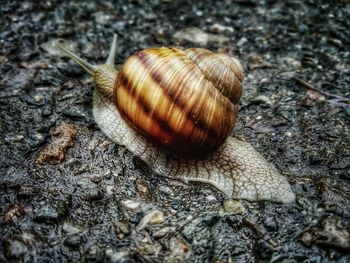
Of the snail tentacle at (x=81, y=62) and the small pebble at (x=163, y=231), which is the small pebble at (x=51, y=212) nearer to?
the small pebble at (x=163, y=231)

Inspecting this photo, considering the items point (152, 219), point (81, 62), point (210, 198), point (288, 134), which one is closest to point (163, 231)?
point (152, 219)

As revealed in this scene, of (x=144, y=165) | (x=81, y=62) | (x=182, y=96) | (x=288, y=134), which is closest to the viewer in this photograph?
(x=182, y=96)

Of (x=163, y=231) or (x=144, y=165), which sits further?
(x=144, y=165)

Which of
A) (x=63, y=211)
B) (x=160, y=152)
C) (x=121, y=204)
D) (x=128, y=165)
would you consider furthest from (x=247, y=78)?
(x=63, y=211)

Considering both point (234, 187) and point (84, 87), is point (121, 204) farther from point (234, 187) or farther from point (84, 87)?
point (84, 87)

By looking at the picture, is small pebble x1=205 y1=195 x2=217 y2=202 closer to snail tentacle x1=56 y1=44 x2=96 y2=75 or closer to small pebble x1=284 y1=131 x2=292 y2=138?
small pebble x1=284 y1=131 x2=292 y2=138

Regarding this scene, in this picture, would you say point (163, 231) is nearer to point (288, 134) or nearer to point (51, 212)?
point (51, 212)

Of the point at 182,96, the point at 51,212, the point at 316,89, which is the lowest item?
the point at 51,212
